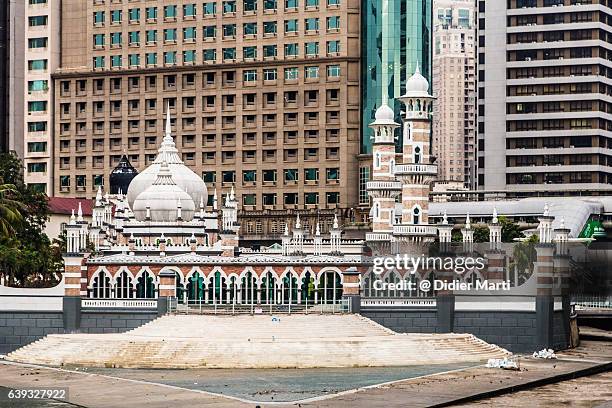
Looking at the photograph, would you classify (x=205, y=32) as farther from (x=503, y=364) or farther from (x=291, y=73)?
(x=503, y=364)

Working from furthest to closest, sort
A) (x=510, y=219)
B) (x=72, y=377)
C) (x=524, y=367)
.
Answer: (x=510, y=219) → (x=524, y=367) → (x=72, y=377)

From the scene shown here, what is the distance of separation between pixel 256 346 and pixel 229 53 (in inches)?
3241

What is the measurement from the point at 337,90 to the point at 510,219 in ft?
73.3

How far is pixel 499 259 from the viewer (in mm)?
75500

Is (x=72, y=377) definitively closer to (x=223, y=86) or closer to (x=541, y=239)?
(x=541, y=239)

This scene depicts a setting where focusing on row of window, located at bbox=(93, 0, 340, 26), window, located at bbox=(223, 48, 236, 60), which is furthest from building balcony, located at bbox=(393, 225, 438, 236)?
window, located at bbox=(223, 48, 236, 60)

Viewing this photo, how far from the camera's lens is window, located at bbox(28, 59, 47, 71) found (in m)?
152

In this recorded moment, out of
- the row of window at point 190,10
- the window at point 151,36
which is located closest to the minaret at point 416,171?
the row of window at point 190,10

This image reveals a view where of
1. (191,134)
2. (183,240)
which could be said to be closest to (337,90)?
(191,134)

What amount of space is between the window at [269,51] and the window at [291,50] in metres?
1.46

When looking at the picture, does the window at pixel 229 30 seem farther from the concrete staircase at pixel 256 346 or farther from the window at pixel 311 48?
the concrete staircase at pixel 256 346

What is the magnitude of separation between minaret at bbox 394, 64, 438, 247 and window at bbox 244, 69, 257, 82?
172 feet

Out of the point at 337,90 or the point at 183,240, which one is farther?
the point at 337,90

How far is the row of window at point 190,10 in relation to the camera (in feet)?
465
